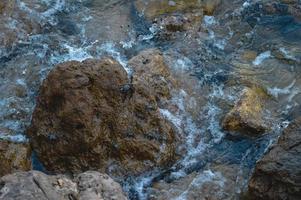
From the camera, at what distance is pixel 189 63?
7.55 m

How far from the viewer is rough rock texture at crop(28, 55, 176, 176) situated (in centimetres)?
577

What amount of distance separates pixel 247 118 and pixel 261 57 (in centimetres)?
177

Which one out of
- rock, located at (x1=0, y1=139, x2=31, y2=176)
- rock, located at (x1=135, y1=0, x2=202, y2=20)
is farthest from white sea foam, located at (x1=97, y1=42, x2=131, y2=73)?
rock, located at (x1=0, y1=139, x2=31, y2=176)

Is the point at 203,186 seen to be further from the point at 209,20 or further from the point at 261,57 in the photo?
the point at 209,20

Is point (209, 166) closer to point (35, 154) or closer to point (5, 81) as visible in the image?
point (35, 154)

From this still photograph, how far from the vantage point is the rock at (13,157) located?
227 inches

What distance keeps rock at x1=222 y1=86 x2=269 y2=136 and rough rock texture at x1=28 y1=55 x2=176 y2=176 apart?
0.90 metres

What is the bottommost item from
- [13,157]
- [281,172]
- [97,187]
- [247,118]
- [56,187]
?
[13,157]

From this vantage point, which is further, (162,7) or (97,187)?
(162,7)

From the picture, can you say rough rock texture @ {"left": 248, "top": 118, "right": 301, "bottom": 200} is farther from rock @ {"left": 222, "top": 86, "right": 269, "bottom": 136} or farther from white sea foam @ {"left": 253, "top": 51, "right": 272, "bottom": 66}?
white sea foam @ {"left": 253, "top": 51, "right": 272, "bottom": 66}

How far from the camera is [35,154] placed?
603 cm

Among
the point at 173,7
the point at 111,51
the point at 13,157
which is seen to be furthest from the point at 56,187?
the point at 173,7

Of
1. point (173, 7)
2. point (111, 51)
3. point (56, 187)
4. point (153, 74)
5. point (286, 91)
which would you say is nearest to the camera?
point (56, 187)

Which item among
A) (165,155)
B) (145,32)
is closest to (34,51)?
(145,32)
